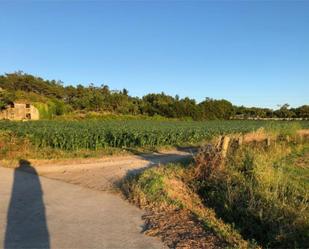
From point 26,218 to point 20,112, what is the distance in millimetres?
51984

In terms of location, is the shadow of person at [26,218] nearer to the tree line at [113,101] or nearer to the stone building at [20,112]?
the stone building at [20,112]

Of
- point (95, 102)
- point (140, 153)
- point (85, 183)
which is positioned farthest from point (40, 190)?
point (95, 102)

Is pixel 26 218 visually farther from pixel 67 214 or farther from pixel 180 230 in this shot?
pixel 180 230

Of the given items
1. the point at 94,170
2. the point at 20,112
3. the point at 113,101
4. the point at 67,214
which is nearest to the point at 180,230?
the point at 67,214

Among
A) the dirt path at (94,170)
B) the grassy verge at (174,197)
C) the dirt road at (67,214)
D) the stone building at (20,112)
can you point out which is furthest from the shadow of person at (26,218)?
the stone building at (20,112)

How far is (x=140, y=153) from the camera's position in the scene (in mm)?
17484

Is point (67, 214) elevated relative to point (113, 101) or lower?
lower

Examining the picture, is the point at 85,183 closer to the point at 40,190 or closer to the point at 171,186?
the point at 40,190

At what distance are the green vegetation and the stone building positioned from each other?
4774cm

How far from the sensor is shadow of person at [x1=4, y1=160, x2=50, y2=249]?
5.34 m

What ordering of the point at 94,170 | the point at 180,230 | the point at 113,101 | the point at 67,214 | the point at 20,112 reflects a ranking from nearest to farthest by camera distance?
the point at 180,230
the point at 67,214
the point at 94,170
the point at 20,112
the point at 113,101

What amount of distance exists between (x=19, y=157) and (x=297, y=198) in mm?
11362

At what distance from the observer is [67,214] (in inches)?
270

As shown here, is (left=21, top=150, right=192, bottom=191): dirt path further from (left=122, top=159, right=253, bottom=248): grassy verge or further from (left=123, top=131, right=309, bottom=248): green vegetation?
(left=123, top=131, right=309, bottom=248): green vegetation
